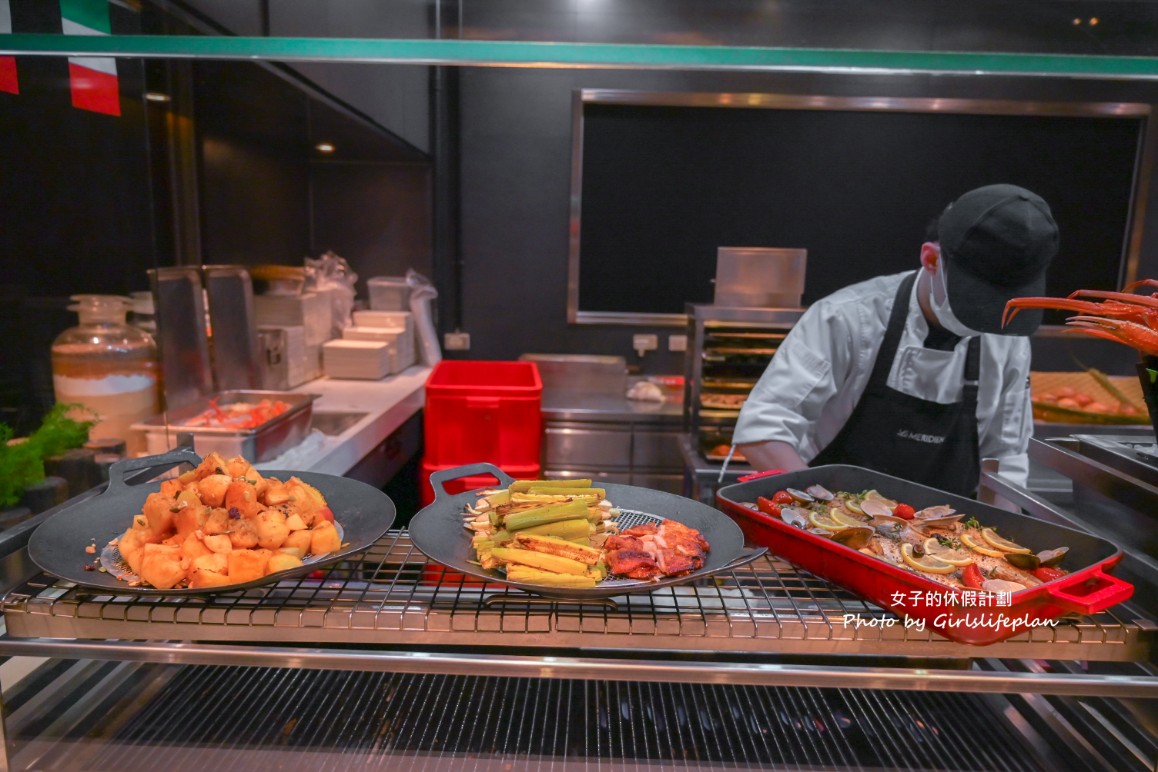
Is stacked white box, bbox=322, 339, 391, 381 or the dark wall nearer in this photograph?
stacked white box, bbox=322, 339, 391, 381

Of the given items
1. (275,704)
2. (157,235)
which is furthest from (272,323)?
(275,704)

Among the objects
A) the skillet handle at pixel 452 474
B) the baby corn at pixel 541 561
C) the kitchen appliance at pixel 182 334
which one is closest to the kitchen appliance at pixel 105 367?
the kitchen appliance at pixel 182 334

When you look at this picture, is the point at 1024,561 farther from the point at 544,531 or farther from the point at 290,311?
the point at 290,311

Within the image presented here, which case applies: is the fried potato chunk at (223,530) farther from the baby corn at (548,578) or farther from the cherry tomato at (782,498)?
the cherry tomato at (782,498)

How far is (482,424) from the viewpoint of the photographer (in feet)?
11.9

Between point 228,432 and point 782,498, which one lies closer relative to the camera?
point 782,498

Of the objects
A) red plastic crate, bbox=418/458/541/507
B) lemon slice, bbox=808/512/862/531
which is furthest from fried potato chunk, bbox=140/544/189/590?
red plastic crate, bbox=418/458/541/507

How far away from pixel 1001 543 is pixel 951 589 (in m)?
0.30

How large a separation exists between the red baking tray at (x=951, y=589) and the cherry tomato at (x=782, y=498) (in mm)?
31

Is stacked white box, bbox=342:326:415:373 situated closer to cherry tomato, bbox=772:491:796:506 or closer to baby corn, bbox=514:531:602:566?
cherry tomato, bbox=772:491:796:506

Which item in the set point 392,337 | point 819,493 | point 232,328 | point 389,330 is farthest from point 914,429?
point 389,330

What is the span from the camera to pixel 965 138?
4.99 m

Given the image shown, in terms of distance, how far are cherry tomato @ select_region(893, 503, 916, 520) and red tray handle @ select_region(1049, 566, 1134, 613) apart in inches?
11.3

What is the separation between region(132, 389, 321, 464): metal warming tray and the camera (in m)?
2.46
